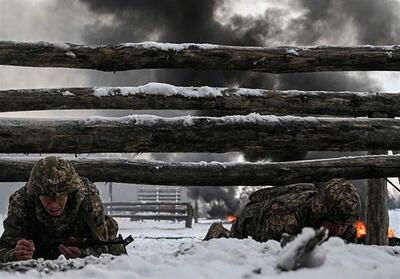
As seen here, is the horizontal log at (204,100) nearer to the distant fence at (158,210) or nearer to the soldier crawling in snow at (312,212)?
the soldier crawling in snow at (312,212)

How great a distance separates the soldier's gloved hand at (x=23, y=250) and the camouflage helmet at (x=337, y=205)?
205 centimetres

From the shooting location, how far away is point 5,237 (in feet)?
9.67

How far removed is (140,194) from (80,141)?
28.4 metres

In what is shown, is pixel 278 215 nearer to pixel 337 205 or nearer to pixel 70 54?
pixel 337 205

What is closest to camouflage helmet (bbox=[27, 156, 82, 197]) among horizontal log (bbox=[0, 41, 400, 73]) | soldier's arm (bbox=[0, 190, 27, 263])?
soldier's arm (bbox=[0, 190, 27, 263])

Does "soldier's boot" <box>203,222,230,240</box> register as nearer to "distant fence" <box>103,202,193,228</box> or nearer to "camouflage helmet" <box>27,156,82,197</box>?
"camouflage helmet" <box>27,156,82,197</box>

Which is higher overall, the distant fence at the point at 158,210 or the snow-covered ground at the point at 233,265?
the snow-covered ground at the point at 233,265

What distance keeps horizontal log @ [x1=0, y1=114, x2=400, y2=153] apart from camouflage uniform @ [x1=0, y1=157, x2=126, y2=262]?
94cm

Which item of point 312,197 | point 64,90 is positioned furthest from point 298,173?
point 64,90

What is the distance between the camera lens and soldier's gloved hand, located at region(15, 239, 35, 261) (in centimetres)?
265

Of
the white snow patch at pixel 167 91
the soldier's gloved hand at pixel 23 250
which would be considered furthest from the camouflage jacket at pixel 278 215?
the soldier's gloved hand at pixel 23 250

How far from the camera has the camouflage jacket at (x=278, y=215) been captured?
345cm

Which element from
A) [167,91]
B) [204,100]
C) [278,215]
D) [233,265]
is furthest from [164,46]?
[233,265]

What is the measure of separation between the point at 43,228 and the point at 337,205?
2125 mm
